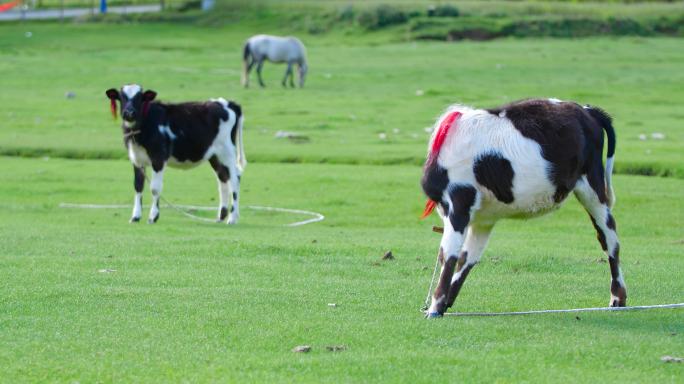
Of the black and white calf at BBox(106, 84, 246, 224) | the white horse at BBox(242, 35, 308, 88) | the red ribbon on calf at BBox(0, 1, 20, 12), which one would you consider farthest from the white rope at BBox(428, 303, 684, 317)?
the red ribbon on calf at BBox(0, 1, 20, 12)

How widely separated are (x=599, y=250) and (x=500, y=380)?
743 centimetres

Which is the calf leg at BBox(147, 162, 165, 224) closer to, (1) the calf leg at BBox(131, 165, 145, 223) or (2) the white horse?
(1) the calf leg at BBox(131, 165, 145, 223)

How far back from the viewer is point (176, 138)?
19.8 m

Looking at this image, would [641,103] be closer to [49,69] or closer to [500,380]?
[49,69]

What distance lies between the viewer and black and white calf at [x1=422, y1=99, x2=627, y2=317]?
10.1 metres

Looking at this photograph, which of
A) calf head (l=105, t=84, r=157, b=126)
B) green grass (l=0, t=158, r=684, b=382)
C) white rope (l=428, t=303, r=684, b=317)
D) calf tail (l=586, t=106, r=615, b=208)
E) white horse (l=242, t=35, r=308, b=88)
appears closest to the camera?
green grass (l=0, t=158, r=684, b=382)

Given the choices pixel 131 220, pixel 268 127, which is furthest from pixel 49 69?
pixel 131 220

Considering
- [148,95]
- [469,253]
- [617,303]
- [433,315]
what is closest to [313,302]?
[433,315]

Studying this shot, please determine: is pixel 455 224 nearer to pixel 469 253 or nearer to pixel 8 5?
pixel 469 253

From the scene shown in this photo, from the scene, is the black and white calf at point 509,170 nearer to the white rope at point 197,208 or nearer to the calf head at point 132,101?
the white rope at point 197,208

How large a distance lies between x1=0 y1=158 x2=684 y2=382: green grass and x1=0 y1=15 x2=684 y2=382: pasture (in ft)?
0.10

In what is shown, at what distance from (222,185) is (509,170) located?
10.7 meters

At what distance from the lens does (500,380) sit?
7.94 meters

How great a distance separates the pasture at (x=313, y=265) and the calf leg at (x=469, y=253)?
1.10 ft
